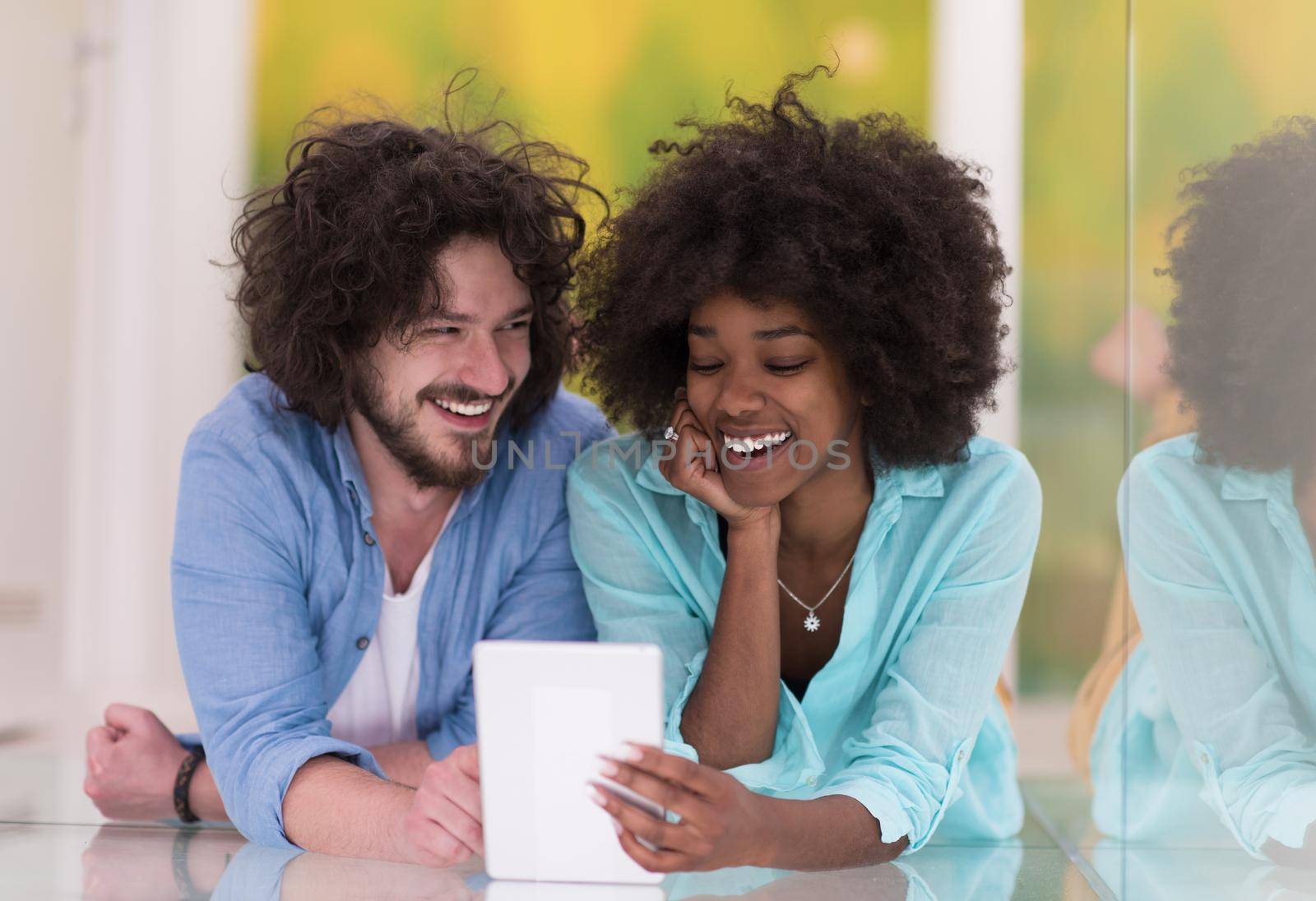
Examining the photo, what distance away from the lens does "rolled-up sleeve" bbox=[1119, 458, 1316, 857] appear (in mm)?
1126

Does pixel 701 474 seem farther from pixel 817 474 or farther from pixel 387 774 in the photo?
pixel 387 774

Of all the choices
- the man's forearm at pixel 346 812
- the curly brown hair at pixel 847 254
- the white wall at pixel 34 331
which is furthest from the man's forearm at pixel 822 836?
the white wall at pixel 34 331

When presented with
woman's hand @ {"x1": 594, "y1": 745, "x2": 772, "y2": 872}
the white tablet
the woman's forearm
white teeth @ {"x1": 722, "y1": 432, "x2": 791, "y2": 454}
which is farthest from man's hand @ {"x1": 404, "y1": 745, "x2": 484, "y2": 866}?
white teeth @ {"x1": 722, "y1": 432, "x2": 791, "y2": 454}

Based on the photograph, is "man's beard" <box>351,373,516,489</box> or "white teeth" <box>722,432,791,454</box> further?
"man's beard" <box>351,373,516,489</box>

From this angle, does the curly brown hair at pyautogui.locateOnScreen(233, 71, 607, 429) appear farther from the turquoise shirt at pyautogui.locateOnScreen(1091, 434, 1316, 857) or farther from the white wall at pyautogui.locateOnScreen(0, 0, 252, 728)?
the white wall at pyautogui.locateOnScreen(0, 0, 252, 728)

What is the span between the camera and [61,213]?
3297mm

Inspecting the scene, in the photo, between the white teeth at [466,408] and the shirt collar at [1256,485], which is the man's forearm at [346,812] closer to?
the white teeth at [466,408]

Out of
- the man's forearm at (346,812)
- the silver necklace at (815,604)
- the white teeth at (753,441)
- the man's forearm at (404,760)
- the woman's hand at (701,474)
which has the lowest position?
the man's forearm at (404,760)

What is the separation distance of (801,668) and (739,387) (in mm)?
447

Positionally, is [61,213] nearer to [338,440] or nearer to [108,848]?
[338,440]

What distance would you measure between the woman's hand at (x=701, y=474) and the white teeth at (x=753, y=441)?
0.11ft

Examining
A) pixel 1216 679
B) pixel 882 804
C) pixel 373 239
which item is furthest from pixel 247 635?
pixel 1216 679

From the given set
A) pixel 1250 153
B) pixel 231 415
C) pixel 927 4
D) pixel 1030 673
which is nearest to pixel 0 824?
pixel 231 415

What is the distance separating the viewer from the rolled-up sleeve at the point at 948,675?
1.46 m
